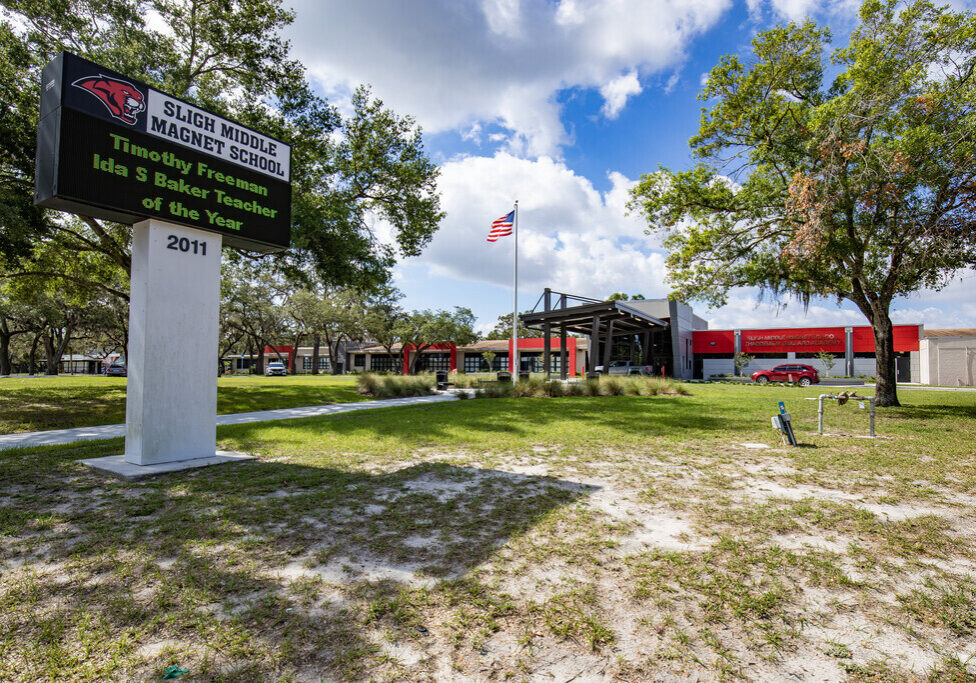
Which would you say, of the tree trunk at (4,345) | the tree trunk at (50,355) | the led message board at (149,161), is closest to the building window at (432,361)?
the tree trunk at (50,355)

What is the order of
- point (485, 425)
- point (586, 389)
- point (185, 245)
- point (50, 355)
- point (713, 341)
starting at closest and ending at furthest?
point (185, 245) → point (485, 425) → point (586, 389) → point (713, 341) → point (50, 355)

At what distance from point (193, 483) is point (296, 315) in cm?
4871

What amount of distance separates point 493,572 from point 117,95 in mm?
7782

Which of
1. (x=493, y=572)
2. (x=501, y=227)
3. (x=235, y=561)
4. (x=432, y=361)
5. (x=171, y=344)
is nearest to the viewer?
(x=493, y=572)

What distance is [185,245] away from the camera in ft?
23.4

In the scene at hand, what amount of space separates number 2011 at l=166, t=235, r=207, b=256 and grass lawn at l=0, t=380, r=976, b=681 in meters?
3.29

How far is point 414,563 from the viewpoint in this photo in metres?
3.41

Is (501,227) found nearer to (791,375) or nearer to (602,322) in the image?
(602,322)

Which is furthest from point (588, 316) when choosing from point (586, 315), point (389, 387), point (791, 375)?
point (791, 375)

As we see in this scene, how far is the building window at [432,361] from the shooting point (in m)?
56.1

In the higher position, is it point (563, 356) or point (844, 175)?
point (844, 175)

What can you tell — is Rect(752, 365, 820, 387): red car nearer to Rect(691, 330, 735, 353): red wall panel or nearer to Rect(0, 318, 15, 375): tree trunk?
Rect(691, 330, 735, 353): red wall panel

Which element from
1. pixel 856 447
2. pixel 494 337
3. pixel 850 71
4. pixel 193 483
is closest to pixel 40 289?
pixel 193 483

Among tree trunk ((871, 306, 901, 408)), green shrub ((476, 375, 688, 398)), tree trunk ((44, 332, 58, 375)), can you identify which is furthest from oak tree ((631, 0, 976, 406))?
tree trunk ((44, 332, 58, 375))
